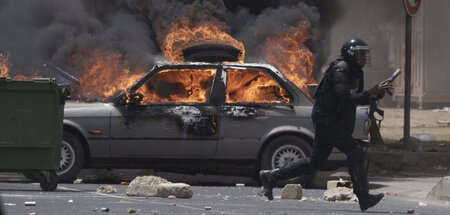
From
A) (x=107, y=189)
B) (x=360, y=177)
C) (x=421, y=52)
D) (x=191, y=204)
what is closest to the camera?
(x=360, y=177)

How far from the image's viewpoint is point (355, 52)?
25.3ft

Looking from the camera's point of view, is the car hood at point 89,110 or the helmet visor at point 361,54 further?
the car hood at point 89,110

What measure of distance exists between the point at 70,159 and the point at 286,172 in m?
3.12

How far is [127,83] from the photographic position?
47.3ft

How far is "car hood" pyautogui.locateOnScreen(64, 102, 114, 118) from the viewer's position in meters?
10.2

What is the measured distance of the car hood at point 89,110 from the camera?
33.5 ft

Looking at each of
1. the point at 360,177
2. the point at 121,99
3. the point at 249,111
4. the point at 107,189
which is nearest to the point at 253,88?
the point at 249,111

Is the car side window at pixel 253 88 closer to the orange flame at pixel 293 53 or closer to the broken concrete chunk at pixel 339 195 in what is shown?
the broken concrete chunk at pixel 339 195

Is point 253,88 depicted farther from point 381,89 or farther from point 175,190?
point 381,89

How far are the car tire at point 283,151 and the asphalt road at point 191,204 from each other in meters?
0.38

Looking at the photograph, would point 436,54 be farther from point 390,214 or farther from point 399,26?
point 390,214

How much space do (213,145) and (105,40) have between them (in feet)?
35.5

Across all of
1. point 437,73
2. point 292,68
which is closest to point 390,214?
point 292,68

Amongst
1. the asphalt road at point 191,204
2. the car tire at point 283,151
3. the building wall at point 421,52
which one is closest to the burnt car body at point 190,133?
the car tire at point 283,151
